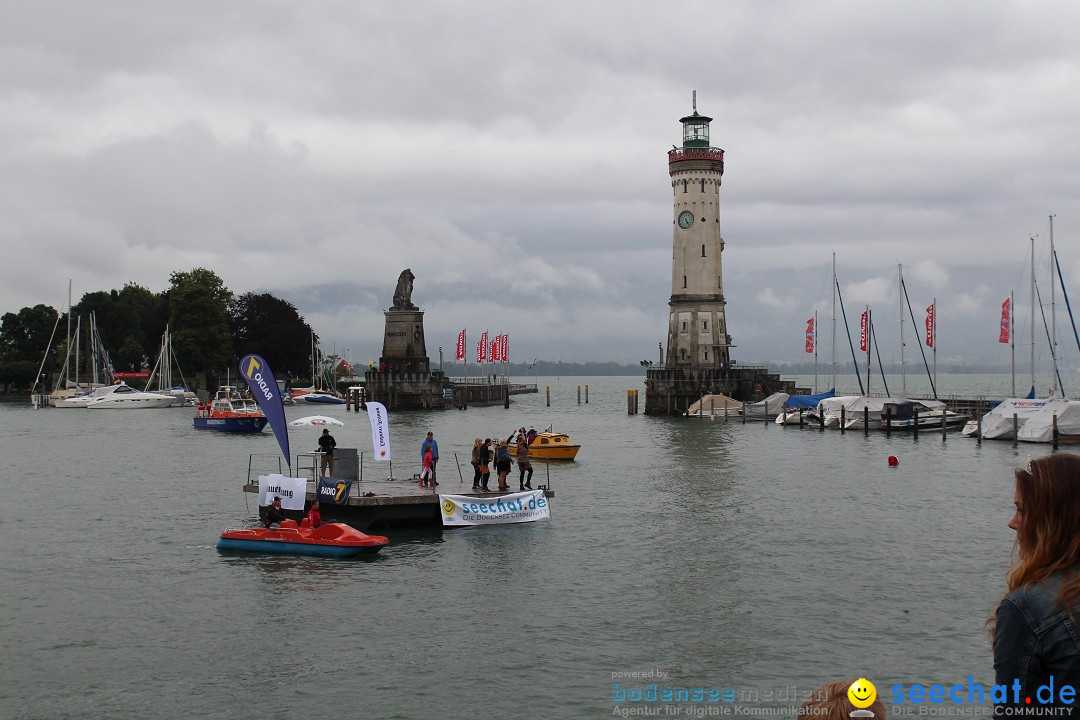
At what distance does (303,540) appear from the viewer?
26.3 m

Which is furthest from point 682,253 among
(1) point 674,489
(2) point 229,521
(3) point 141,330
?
(3) point 141,330

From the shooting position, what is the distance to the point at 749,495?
39281mm

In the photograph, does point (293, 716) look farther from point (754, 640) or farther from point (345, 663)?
point (754, 640)

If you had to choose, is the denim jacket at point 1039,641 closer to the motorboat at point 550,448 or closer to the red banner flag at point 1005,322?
the motorboat at point 550,448

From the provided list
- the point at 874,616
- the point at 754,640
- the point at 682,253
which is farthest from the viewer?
the point at 682,253

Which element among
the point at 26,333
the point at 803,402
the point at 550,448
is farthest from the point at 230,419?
the point at 26,333

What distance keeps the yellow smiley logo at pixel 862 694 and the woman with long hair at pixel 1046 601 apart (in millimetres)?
549

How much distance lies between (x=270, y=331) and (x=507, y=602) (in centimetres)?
12915

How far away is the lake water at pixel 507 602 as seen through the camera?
1645 centimetres

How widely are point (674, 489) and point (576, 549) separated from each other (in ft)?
48.2

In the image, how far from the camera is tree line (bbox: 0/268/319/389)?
13112cm

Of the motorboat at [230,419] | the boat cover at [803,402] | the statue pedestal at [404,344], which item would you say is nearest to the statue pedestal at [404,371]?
the statue pedestal at [404,344]

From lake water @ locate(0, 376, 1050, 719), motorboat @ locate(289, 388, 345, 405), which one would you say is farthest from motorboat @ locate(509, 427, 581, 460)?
motorboat @ locate(289, 388, 345, 405)

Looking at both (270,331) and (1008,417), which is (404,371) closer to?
(270,331)
